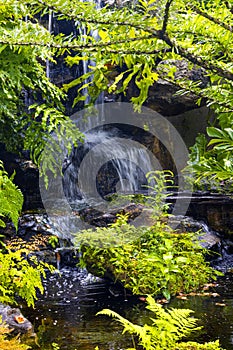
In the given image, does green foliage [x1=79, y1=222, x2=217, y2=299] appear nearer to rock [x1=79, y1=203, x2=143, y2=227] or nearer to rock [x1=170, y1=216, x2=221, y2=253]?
rock [x1=170, y1=216, x2=221, y2=253]

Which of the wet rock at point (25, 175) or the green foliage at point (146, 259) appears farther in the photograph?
the wet rock at point (25, 175)

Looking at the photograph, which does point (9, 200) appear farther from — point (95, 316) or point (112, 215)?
point (112, 215)

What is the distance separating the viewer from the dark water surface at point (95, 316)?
2631 mm

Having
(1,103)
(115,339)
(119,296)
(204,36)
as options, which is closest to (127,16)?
(204,36)

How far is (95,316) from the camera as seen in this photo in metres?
3.25

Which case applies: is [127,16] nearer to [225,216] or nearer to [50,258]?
[50,258]

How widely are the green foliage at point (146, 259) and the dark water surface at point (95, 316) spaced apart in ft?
0.65

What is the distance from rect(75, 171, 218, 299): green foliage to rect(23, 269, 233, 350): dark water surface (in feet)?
0.65

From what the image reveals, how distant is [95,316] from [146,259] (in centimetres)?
99

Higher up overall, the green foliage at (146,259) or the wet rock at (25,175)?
the wet rock at (25,175)

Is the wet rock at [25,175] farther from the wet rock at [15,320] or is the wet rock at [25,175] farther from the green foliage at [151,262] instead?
the wet rock at [15,320]

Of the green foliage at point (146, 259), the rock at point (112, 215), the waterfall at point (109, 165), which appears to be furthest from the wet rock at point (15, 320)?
the waterfall at point (109, 165)

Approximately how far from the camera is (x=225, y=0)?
96 cm

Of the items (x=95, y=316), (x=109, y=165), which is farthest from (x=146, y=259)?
(x=109, y=165)
